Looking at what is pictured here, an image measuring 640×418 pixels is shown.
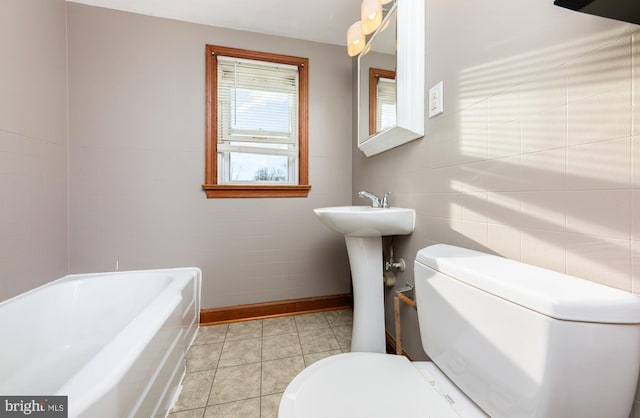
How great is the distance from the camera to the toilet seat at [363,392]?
59cm

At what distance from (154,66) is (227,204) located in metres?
1.08

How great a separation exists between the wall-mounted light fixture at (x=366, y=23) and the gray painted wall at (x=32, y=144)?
1761 millimetres

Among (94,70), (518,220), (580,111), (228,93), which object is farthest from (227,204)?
(580,111)

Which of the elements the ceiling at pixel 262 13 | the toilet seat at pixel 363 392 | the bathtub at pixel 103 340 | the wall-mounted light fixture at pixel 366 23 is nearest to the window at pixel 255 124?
the ceiling at pixel 262 13

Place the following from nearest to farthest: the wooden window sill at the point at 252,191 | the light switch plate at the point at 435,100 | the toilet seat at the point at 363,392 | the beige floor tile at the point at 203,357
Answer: the toilet seat at the point at 363,392
the light switch plate at the point at 435,100
the beige floor tile at the point at 203,357
the wooden window sill at the point at 252,191

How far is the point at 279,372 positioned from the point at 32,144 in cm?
184

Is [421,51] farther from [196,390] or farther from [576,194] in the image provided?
[196,390]

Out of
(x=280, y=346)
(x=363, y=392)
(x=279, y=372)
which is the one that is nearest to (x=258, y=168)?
(x=280, y=346)

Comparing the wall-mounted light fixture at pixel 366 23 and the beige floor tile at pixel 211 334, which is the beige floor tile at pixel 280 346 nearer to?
the beige floor tile at pixel 211 334

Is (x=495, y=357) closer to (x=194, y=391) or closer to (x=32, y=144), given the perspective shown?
(x=194, y=391)

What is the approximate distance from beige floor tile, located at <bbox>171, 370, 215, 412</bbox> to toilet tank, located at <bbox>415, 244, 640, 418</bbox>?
1121 mm

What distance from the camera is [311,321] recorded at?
5.98 ft

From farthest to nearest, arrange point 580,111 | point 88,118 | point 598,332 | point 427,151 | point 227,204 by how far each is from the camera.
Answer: point 227,204
point 88,118
point 427,151
point 580,111
point 598,332

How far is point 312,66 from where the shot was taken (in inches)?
76.7
